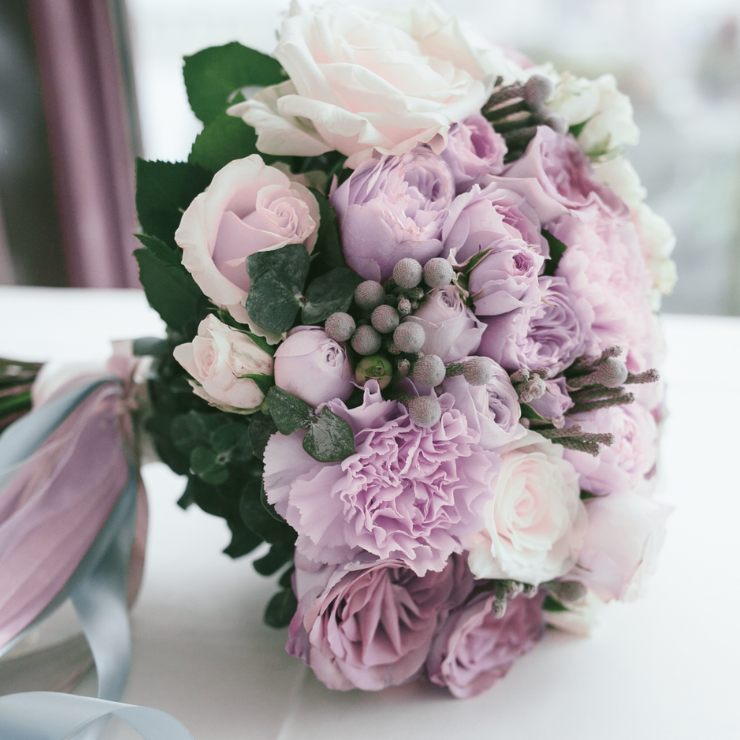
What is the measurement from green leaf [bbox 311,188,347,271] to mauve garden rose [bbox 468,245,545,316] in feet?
0.31

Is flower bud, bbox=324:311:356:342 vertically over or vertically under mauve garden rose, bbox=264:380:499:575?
over

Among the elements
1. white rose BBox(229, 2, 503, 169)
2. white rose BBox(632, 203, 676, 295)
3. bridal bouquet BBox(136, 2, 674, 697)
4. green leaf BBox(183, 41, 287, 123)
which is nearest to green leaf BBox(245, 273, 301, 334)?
bridal bouquet BBox(136, 2, 674, 697)

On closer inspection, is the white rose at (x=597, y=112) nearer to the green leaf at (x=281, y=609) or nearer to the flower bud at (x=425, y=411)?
the flower bud at (x=425, y=411)

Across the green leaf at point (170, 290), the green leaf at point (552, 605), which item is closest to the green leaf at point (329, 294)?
the green leaf at point (170, 290)

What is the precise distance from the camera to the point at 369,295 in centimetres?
39

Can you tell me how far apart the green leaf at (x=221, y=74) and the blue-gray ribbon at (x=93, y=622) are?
11.1 inches

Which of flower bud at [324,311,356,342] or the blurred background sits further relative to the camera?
the blurred background

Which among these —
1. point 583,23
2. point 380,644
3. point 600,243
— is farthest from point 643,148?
point 380,644

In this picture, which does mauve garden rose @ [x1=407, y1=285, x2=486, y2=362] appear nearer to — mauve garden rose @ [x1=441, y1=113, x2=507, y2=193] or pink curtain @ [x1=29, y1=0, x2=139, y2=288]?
mauve garden rose @ [x1=441, y1=113, x2=507, y2=193]

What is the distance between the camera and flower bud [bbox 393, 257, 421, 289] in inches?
14.8

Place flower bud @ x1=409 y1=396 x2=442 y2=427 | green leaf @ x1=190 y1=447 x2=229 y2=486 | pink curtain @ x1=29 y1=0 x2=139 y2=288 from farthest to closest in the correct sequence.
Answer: pink curtain @ x1=29 y1=0 x2=139 y2=288, green leaf @ x1=190 y1=447 x2=229 y2=486, flower bud @ x1=409 y1=396 x2=442 y2=427

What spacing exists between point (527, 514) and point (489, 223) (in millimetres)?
205

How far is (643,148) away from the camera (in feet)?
5.59

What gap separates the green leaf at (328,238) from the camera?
413mm
